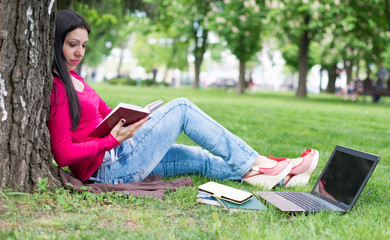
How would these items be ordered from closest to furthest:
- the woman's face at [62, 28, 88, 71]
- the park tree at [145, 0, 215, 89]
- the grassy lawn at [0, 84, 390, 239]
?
the grassy lawn at [0, 84, 390, 239]
the woman's face at [62, 28, 88, 71]
the park tree at [145, 0, 215, 89]

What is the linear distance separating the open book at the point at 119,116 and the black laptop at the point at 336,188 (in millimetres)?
1098

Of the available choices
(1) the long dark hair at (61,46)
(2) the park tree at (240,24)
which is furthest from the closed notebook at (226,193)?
(2) the park tree at (240,24)

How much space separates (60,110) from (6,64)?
0.47 m

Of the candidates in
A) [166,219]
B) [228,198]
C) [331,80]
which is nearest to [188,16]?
[331,80]

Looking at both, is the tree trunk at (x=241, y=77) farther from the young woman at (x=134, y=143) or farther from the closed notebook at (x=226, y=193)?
the closed notebook at (x=226, y=193)

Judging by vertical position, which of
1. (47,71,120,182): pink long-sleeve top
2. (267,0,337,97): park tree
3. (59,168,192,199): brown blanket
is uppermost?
(267,0,337,97): park tree

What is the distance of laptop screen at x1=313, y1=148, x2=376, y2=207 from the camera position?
2.84m

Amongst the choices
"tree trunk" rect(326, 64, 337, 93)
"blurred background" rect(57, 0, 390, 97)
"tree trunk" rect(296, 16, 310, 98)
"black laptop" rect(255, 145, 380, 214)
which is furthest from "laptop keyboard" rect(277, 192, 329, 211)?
"tree trunk" rect(326, 64, 337, 93)

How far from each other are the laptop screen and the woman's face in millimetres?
2085

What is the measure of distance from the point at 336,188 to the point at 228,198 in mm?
825

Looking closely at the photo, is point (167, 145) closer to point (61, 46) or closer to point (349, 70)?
point (61, 46)

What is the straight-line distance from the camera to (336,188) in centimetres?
304

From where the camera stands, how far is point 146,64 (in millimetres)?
47188

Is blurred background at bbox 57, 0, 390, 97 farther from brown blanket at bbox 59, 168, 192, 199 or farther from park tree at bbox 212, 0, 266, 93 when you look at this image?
brown blanket at bbox 59, 168, 192, 199
